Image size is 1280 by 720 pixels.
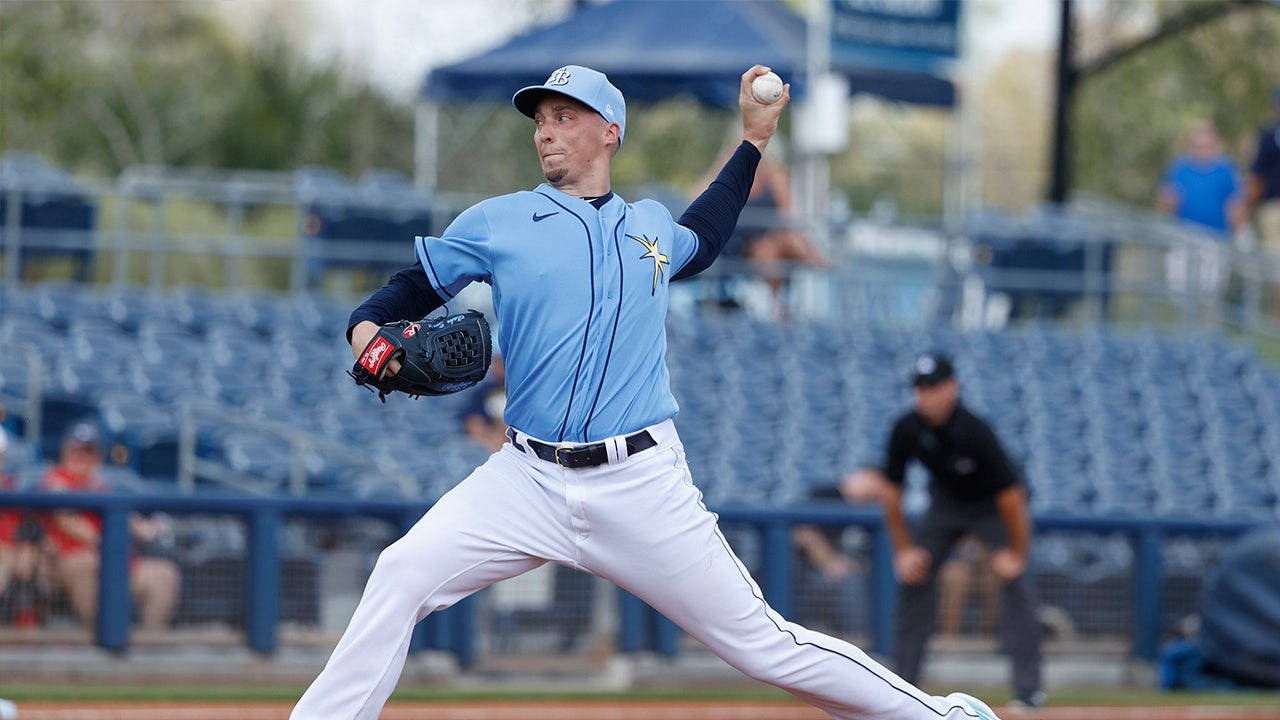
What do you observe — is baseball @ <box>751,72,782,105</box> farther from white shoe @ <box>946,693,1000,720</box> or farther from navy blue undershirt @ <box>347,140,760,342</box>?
white shoe @ <box>946,693,1000,720</box>

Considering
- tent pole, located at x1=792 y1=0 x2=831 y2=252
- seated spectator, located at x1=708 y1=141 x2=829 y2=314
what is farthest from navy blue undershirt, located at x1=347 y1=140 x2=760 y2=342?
tent pole, located at x1=792 y1=0 x2=831 y2=252

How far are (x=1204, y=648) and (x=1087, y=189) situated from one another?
24115 mm

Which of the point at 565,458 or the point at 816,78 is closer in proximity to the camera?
the point at 565,458

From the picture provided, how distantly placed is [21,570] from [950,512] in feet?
15.0

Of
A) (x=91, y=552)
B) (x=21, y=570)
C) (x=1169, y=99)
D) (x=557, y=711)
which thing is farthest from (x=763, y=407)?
(x=1169, y=99)

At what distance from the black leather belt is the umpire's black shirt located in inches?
160

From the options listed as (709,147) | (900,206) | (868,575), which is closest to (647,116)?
(709,147)

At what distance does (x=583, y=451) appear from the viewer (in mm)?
4312

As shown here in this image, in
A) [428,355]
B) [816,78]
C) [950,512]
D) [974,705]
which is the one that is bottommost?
[974,705]

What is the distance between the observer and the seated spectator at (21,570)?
8.68 meters

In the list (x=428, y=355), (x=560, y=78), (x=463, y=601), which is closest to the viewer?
(x=428, y=355)

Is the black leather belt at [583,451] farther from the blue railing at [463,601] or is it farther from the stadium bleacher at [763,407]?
the stadium bleacher at [763,407]

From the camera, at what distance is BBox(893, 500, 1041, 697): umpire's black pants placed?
845 centimetres

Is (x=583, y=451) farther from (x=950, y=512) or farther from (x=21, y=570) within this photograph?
(x=21, y=570)
